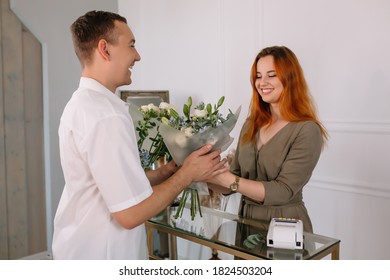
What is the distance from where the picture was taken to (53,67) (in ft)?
12.7

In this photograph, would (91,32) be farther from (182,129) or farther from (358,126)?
(358,126)

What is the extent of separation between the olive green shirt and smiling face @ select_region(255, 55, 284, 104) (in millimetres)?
169

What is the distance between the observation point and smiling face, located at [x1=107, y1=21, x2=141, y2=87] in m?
1.55

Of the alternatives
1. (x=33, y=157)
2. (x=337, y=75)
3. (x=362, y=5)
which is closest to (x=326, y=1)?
(x=362, y=5)

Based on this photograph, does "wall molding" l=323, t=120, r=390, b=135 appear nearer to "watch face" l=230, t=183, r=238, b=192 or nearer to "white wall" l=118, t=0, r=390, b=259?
"white wall" l=118, t=0, r=390, b=259

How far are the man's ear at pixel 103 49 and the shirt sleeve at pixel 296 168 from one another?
0.93m

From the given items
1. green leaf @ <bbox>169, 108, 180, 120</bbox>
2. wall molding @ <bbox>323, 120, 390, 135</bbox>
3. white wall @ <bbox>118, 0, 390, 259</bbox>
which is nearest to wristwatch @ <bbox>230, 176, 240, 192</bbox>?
green leaf @ <bbox>169, 108, 180, 120</bbox>

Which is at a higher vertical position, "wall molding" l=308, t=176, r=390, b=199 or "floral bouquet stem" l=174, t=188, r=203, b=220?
"floral bouquet stem" l=174, t=188, r=203, b=220

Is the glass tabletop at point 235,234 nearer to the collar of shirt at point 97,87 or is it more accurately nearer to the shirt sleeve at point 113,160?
the shirt sleeve at point 113,160

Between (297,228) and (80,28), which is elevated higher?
(80,28)

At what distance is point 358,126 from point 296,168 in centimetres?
100
